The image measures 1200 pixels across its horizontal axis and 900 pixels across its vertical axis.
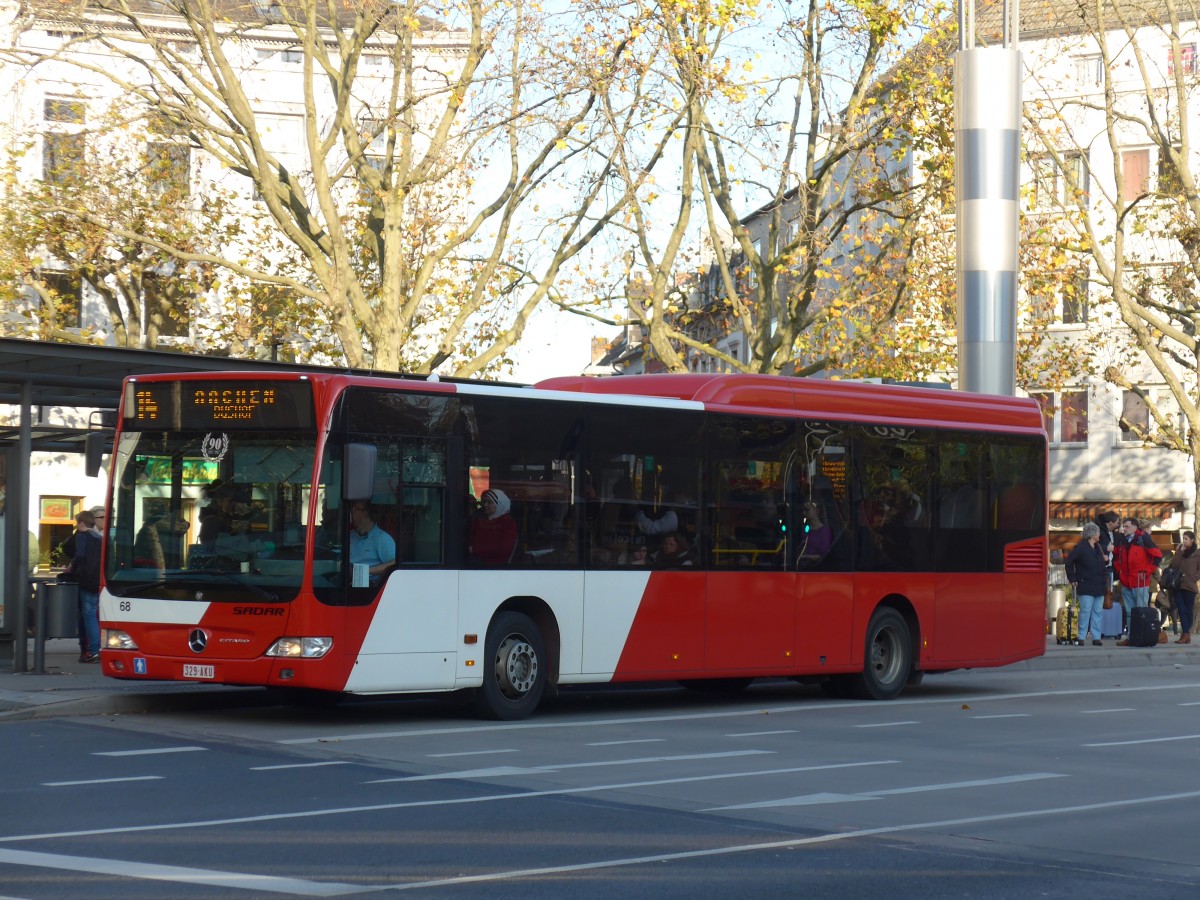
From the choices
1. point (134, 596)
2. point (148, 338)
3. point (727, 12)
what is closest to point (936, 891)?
point (134, 596)

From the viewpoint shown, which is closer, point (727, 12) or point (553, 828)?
point (553, 828)

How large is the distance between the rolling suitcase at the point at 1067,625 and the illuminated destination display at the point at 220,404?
1777cm

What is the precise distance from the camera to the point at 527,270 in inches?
1037

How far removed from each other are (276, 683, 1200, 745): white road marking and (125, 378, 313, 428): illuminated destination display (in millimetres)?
2581

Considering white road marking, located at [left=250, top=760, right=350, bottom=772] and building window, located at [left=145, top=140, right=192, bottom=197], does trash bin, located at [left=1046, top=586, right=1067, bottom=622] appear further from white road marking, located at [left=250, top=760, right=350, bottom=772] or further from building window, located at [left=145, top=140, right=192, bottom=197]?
white road marking, located at [left=250, top=760, right=350, bottom=772]

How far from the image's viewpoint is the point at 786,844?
8.91m

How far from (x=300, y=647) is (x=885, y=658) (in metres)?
7.71

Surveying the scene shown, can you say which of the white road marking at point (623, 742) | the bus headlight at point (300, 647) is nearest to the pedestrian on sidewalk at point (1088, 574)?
the white road marking at point (623, 742)

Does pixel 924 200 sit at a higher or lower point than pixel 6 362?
higher

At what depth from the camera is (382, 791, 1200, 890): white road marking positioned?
778 cm

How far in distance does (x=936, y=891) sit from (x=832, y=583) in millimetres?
10868

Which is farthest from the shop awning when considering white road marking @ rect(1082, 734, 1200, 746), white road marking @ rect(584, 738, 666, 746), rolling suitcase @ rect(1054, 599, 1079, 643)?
white road marking @ rect(584, 738, 666, 746)

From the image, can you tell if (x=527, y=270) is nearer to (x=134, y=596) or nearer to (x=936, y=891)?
(x=134, y=596)

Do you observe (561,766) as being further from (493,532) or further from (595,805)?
(493,532)
